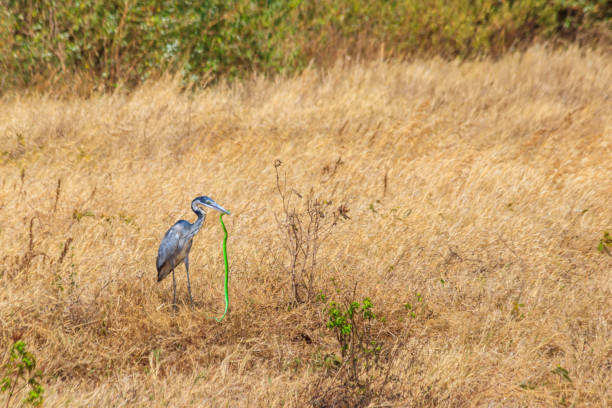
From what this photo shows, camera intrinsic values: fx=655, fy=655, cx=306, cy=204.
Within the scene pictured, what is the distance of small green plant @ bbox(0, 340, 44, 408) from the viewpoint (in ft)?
9.03

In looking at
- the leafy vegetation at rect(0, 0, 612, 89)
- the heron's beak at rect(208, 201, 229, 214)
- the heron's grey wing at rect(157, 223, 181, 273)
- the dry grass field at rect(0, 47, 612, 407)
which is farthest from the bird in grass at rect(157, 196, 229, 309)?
the leafy vegetation at rect(0, 0, 612, 89)

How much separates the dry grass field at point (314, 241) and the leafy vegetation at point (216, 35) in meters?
0.57

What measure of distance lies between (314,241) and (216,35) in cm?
520

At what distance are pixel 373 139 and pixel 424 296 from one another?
10.1 ft

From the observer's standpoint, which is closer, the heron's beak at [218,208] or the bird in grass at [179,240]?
the heron's beak at [218,208]

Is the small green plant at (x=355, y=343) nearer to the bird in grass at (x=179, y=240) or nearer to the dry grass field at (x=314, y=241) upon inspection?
the dry grass field at (x=314, y=241)

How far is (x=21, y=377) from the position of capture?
306 cm

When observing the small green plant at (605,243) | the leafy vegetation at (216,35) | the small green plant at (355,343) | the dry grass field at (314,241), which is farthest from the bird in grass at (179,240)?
the leafy vegetation at (216,35)

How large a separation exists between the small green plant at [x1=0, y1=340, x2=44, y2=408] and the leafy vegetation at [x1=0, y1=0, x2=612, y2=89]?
5297 millimetres

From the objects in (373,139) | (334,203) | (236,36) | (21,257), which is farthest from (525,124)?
(21,257)

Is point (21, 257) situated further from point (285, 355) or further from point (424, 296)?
point (424, 296)

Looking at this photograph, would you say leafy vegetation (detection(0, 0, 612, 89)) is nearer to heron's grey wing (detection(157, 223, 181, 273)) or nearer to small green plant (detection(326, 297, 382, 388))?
heron's grey wing (detection(157, 223, 181, 273))

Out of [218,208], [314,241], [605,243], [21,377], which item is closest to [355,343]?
[314,241]

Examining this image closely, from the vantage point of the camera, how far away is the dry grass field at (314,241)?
3387 millimetres
